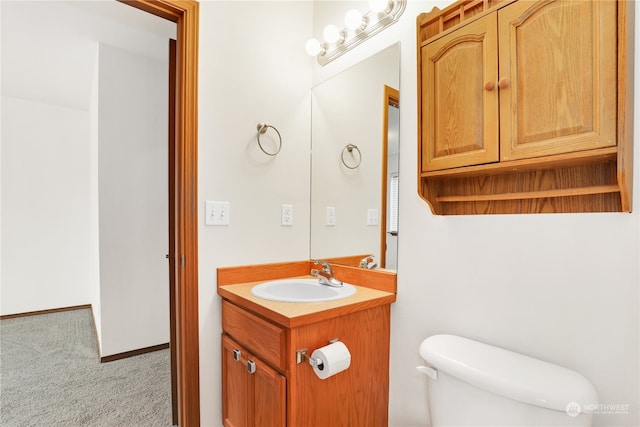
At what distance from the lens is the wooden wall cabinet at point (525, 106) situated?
786mm

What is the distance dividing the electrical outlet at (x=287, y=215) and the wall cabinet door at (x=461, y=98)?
0.83 meters

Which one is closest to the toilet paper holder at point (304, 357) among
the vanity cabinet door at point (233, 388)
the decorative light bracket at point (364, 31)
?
the vanity cabinet door at point (233, 388)

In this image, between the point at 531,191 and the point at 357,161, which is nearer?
Result: the point at 531,191

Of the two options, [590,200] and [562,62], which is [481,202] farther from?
[562,62]

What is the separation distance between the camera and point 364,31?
155cm

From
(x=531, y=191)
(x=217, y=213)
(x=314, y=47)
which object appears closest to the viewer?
(x=531, y=191)

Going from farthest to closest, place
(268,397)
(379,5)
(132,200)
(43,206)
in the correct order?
(43,206) → (132,200) → (379,5) → (268,397)

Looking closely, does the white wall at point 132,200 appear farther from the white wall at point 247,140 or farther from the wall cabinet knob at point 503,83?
the wall cabinet knob at point 503,83

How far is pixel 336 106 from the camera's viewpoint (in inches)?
69.6

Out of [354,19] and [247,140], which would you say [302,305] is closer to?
[247,140]

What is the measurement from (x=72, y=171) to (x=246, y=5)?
3.33 metres

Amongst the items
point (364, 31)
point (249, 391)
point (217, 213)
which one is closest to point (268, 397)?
point (249, 391)

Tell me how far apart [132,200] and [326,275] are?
185 centimetres

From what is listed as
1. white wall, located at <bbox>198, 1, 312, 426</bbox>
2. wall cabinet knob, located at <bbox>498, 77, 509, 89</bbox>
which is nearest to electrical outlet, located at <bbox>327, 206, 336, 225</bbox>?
white wall, located at <bbox>198, 1, 312, 426</bbox>
